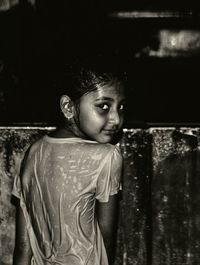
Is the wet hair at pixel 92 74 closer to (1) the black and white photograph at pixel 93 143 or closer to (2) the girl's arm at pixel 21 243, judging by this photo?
(1) the black and white photograph at pixel 93 143

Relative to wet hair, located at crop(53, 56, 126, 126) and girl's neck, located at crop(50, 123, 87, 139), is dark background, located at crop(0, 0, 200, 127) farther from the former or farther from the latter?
wet hair, located at crop(53, 56, 126, 126)

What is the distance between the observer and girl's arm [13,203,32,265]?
2615 millimetres

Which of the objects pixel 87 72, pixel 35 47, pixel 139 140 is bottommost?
pixel 139 140

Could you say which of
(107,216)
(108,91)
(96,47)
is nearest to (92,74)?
(108,91)

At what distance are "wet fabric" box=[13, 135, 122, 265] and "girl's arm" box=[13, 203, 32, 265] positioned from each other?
204 millimetres

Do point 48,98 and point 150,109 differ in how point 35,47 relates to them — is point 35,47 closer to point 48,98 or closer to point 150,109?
point 48,98

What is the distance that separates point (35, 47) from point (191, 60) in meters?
2.39

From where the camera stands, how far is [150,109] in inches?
251

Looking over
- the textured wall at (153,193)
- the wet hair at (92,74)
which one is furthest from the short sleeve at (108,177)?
the textured wall at (153,193)

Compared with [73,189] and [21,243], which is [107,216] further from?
[21,243]

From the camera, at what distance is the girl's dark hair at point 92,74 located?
2.37m

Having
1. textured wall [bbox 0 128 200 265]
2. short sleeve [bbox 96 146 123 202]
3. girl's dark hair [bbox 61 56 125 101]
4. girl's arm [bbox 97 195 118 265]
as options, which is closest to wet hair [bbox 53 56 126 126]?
girl's dark hair [bbox 61 56 125 101]

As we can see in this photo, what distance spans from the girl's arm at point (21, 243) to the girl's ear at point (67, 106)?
597 mm

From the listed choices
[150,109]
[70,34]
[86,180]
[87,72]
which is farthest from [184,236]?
[70,34]
